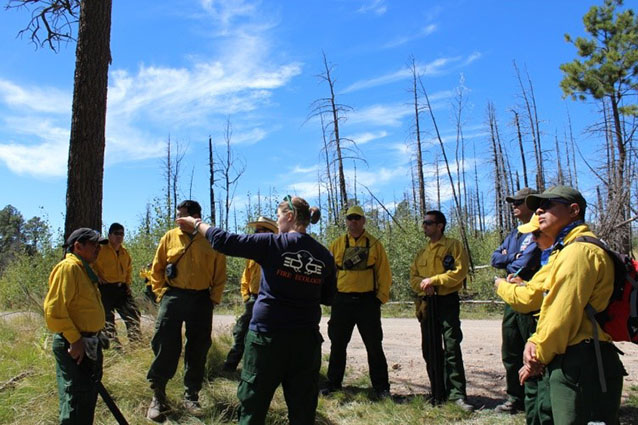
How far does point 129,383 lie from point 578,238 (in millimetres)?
4647

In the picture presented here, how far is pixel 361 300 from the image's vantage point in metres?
5.66

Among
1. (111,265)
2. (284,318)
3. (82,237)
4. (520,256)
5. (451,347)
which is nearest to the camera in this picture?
(284,318)

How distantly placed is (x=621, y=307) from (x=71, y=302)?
3.80m

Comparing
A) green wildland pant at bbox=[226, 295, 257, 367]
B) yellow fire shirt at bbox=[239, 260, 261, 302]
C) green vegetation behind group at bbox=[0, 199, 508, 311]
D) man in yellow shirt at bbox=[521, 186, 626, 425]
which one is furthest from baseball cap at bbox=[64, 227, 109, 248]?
green vegetation behind group at bbox=[0, 199, 508, 311]

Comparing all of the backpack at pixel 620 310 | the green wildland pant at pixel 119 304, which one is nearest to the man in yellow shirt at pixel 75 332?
the green wildland pant at pixel 119 304

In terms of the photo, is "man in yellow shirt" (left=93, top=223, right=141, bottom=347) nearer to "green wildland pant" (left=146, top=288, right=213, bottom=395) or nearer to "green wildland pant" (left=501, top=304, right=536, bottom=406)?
"green wildland pant" (left=146, top=288, right=213, bottom=395)

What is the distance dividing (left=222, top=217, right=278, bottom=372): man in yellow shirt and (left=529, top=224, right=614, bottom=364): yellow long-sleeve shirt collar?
3.88 metres

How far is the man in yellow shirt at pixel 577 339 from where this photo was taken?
8.33 ft

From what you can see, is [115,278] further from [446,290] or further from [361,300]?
[446,290]

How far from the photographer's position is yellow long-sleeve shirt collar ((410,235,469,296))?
17.3 ft

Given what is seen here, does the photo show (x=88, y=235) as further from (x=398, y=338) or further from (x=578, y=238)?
(x=398, y=338)

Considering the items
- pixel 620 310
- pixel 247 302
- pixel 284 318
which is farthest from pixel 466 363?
pixel 620 310

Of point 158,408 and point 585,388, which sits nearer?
point 585,388

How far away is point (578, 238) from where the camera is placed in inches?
105
